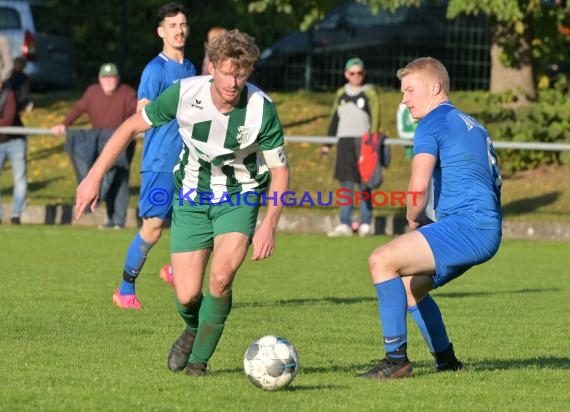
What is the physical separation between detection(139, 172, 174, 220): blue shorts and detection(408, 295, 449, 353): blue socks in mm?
3506

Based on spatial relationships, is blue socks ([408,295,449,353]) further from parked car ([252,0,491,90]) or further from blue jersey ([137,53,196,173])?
parked car ([252,0,491,90])

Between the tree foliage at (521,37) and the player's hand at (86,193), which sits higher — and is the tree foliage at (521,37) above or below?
above

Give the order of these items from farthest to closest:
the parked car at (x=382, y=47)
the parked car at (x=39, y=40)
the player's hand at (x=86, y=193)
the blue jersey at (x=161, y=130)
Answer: the parked car at (x=39, y=40)
the parked car at (x=382, y=47)
the blue jersey at (x=161, y=130)
the player's hand at (x=86, y=193)

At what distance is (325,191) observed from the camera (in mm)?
22188

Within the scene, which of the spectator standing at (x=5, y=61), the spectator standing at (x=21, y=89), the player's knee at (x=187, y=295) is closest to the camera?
the player's knee at (x=187, y=295)

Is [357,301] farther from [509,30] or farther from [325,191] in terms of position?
[509,30]

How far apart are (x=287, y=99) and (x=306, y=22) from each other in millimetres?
4146

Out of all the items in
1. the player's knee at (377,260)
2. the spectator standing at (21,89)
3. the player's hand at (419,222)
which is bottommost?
the player's knee at (377,260)

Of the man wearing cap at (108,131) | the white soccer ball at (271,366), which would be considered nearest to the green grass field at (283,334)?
the white soccer ball at (271,366)

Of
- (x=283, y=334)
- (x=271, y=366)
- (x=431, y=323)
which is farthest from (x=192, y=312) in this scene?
(x=283, y=334)

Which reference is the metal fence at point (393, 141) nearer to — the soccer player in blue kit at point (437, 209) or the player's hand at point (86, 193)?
the soccer player in blue kit at point (437, 209)

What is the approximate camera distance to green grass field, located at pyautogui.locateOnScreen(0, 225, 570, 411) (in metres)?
7.54

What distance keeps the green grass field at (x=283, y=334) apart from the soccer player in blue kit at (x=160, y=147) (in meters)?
0.59

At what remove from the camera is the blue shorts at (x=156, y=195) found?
11.7 m
